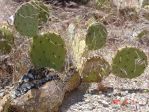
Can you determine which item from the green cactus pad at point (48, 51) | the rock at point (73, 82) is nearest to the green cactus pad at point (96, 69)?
the rock at point (73, 82)

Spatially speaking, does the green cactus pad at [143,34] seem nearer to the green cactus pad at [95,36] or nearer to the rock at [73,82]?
the green cactus pad at [95,36]

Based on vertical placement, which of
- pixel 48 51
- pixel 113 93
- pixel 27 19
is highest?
pixel 27 19

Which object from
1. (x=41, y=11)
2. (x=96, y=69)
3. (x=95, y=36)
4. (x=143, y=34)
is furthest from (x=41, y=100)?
(x=143, y=34)

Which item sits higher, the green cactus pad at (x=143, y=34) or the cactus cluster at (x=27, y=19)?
the cactus cluster at (x=27, y=19)

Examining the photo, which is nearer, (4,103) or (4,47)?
(4,103)

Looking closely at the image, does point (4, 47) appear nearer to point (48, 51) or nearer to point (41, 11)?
point (41, 11)

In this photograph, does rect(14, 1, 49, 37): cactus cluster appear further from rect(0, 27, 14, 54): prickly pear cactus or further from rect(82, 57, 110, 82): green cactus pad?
rect(82, 57, 110, 82): green cactus pad
